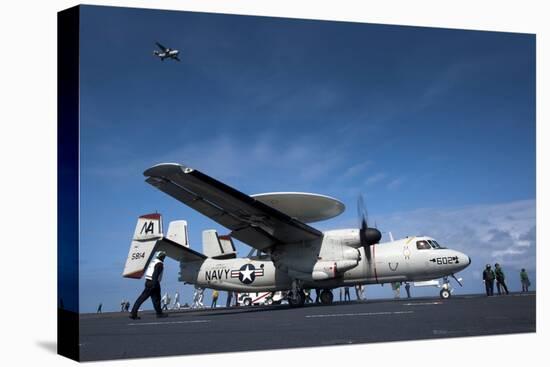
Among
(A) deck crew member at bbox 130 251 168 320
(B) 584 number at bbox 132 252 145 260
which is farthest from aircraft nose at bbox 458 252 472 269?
(B) 584 number at bbox 132 252 145 260

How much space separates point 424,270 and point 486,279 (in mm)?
2255

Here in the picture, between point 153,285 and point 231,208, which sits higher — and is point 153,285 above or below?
below

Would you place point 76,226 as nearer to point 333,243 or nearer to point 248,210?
point 248,210

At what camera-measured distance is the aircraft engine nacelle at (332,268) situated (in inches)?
804

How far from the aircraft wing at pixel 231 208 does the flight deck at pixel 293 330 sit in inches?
152

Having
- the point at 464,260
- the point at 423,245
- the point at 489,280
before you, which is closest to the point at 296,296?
the point at 423,245

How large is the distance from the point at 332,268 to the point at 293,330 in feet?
24.8

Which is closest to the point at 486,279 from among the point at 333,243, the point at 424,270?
the point at 424,270

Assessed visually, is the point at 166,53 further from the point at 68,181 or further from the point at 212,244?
the point at 212,244

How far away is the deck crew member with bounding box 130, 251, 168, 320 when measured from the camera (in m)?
15.8

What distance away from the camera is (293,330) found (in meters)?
13.1

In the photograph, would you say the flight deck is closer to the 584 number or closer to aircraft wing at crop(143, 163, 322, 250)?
the 584 number

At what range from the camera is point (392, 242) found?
22.2 metres

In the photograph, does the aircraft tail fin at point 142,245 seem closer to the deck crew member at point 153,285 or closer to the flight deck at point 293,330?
the deck crew member at point 153,285
